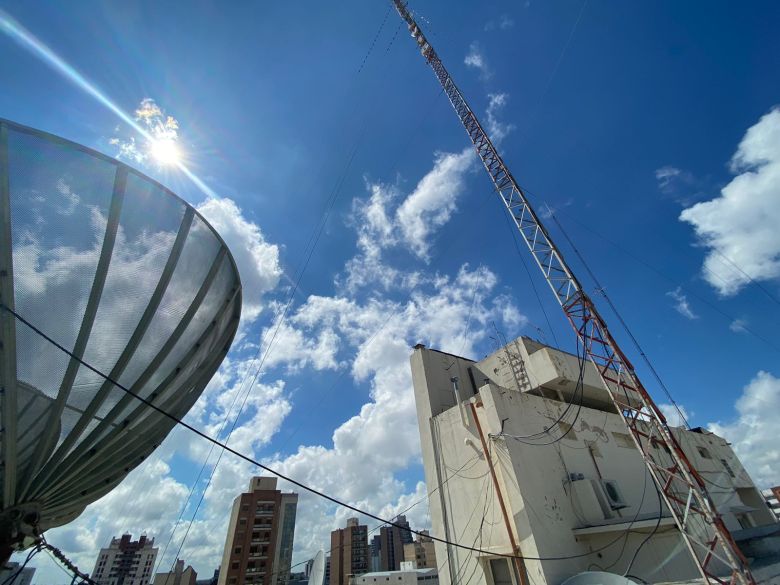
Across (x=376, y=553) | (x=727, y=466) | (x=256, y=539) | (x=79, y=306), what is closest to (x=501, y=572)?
(x=79, y=306)

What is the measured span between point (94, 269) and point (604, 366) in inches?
598

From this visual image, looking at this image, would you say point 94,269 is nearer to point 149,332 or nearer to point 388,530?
point 149,332

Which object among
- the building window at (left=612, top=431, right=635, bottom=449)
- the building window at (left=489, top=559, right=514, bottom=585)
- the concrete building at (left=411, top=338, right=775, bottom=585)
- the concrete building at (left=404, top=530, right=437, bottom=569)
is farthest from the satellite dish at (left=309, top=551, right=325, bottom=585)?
the concrete building at (left=404, top=530, right=437, bottom=569)

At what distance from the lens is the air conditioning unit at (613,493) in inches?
551

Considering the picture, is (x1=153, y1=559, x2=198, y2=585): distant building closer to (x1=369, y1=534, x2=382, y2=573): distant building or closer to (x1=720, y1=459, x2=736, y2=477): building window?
(x1=369, y1=534, x2=382, y2=573): distant building

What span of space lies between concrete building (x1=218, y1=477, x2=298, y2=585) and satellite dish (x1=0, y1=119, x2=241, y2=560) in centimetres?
5420

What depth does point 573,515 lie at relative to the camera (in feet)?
42.9

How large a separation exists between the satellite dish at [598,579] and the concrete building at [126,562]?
433 feet

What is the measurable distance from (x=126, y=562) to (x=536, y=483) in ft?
462

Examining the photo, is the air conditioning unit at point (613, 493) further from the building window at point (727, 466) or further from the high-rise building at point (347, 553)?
the high-rise building at point (347, 553)

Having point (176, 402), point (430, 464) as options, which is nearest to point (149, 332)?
point (176, 402)

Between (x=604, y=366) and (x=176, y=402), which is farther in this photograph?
(x=604, y=366)

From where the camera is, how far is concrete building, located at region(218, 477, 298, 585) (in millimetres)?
47375

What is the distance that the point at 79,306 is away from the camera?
4.98 m
